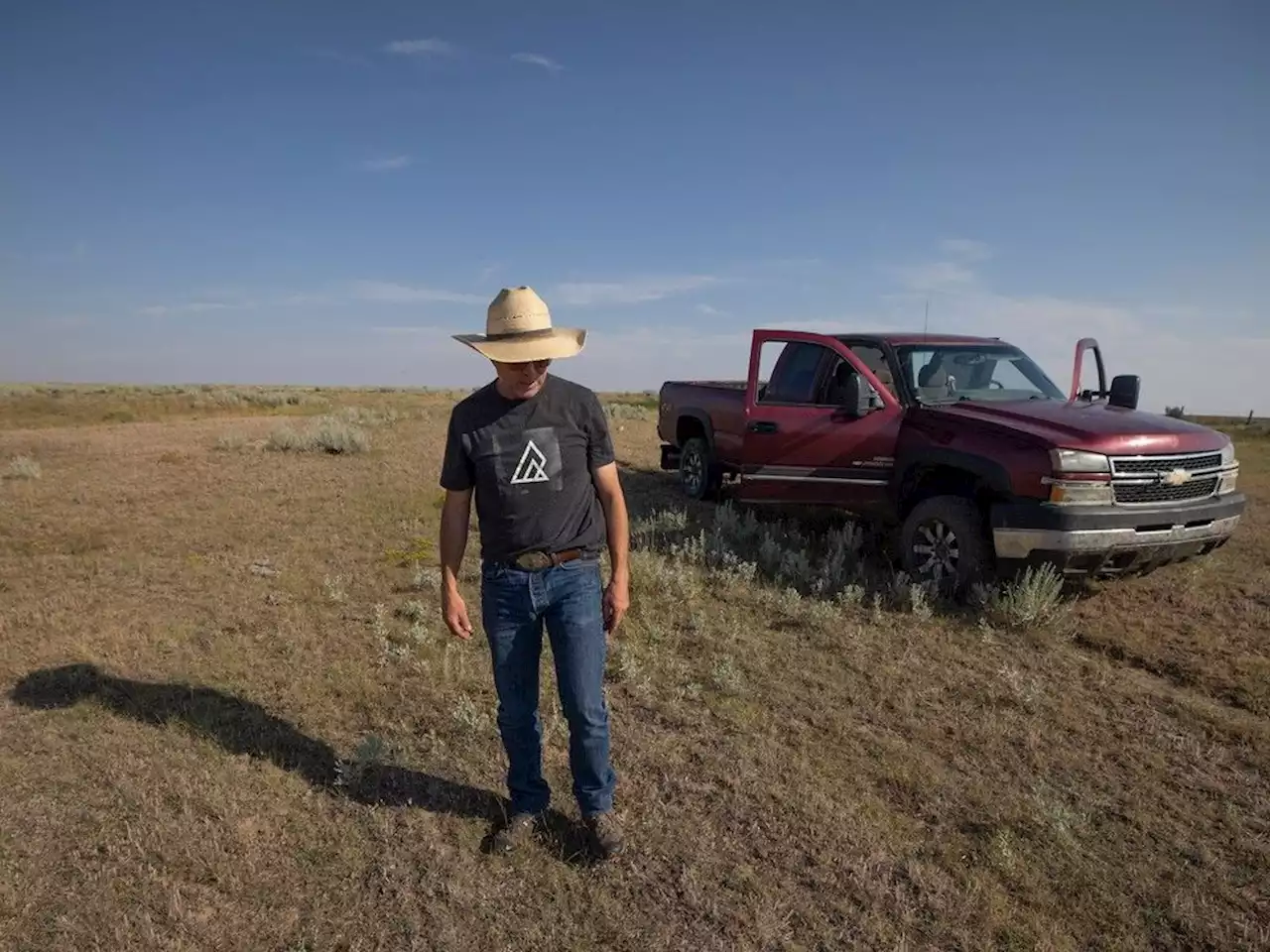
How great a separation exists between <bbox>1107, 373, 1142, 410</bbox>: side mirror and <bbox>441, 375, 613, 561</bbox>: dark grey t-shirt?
5.27 meters

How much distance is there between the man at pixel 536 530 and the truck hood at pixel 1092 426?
3.55 metres

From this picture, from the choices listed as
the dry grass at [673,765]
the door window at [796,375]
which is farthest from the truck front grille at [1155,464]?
the door window at [796,375]

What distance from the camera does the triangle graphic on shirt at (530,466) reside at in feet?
9.75

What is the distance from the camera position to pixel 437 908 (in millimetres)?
2869

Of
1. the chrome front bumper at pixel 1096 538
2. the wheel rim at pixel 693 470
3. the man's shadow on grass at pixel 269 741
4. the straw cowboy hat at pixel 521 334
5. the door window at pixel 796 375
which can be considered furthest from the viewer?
the wheel rim at pixel 693 470

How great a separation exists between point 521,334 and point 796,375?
5061mm

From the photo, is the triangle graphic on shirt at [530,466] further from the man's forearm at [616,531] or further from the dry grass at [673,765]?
the dry grass at [673,765]

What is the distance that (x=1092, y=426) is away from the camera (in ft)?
17.5

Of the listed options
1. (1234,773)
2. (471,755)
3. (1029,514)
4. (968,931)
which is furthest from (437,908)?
(1029,514)

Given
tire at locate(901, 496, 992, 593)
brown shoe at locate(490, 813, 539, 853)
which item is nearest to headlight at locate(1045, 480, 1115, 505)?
tire at locate(901, 496, 992, 593)

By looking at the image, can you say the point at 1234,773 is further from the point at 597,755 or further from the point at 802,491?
the point at 802,491

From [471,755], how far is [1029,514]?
3.73 metres

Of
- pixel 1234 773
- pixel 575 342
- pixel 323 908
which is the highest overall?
pixel 575 342

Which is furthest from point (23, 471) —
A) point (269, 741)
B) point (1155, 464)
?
point (1155, 464)
